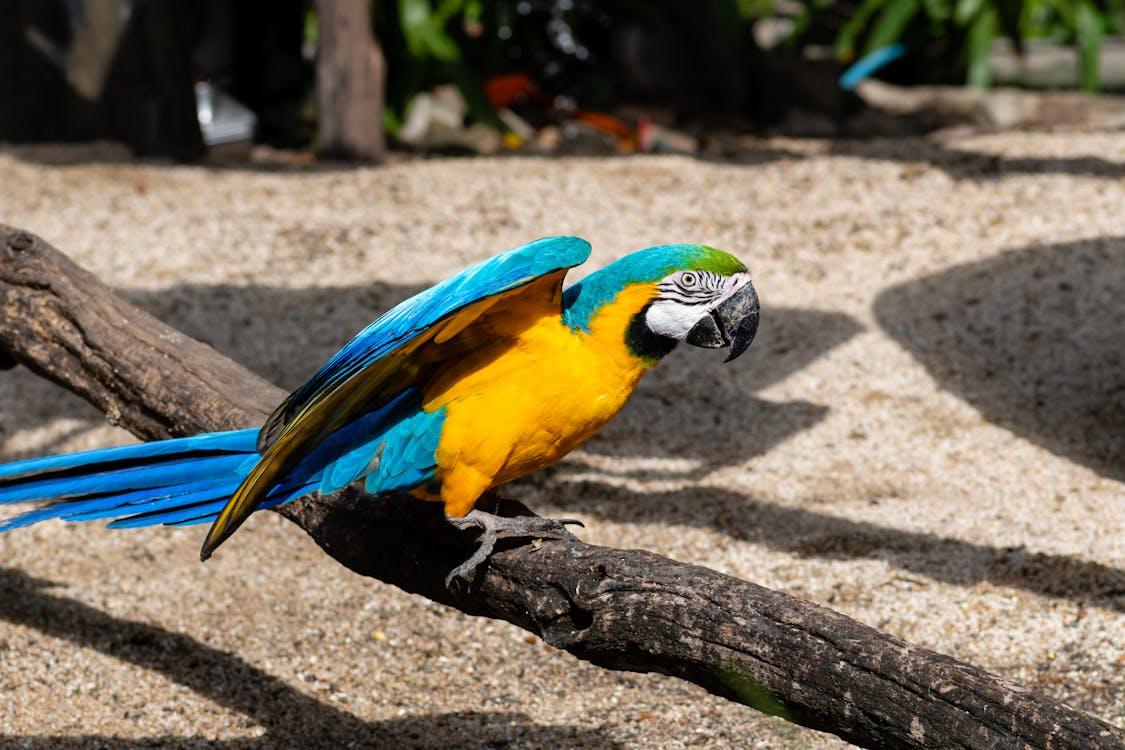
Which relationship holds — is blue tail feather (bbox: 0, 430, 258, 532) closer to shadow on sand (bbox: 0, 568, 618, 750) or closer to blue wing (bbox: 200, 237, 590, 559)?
blue wing (bbox: 200, 237, 590, 559)

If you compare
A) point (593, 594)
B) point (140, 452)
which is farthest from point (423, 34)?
point (593, 594)

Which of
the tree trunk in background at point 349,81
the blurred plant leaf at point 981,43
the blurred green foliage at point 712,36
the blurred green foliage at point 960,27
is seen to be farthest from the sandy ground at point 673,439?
the blurred green foliage at point 960,27

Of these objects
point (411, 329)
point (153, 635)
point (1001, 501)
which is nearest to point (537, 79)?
point (1001, 501)

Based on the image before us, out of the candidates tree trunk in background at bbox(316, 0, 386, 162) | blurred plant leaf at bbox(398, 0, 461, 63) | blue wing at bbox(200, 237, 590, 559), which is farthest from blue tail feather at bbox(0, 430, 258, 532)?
blurred plant leaf at bbox(398, 0, 461, 63)

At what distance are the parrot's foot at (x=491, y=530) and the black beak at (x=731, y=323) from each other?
0.34m

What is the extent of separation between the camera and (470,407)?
1.70 meters

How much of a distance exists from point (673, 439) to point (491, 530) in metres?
1.81

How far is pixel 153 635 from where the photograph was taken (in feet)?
A: 8.20

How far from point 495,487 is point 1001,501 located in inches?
67.9

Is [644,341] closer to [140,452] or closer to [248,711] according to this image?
[140,452]

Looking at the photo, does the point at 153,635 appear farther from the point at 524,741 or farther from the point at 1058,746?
the point at 1058,746

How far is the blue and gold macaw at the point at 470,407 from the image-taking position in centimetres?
167

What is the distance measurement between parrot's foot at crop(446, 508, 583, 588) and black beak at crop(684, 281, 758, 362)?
0.34 metres

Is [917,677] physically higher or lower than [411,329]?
lower
